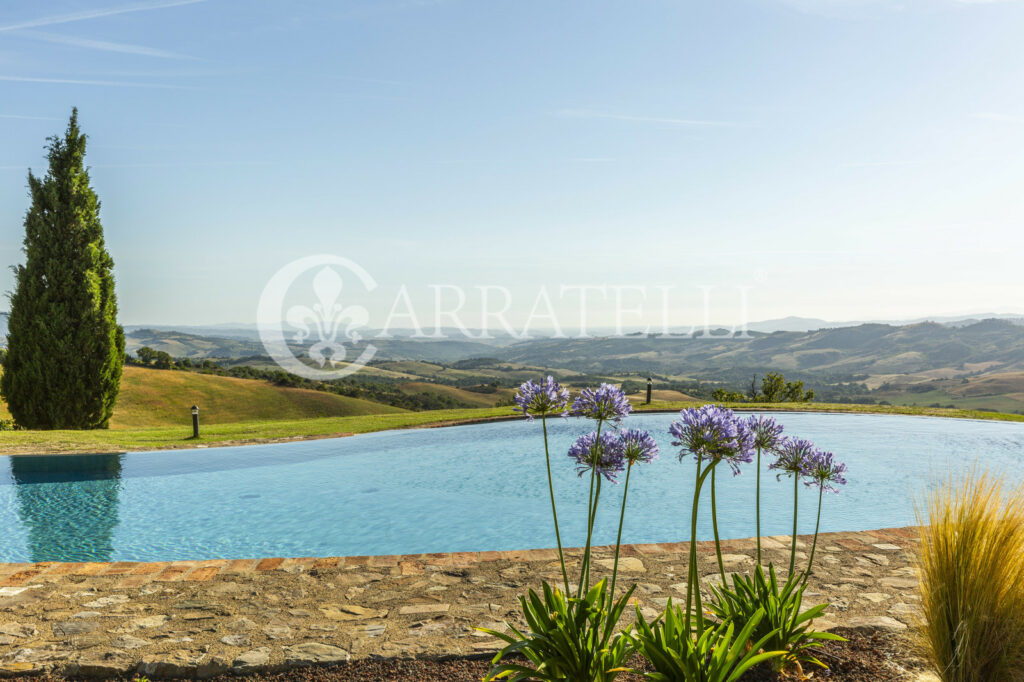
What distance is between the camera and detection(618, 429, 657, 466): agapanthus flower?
7.19 feet

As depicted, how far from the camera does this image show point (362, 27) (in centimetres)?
1198

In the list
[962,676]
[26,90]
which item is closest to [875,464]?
[962,676]

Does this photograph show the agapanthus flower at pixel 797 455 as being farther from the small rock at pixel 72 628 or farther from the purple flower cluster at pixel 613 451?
the small rock at pixel 72 628

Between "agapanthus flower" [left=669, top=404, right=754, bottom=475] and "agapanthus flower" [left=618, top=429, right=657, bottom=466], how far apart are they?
0.66 ft

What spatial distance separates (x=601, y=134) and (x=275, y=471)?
42.4 ft

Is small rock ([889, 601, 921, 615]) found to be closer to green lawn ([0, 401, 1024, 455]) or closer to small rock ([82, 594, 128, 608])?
small rock ([82, 594, 128, 608])

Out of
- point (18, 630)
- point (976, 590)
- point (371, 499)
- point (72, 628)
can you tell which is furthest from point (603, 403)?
point (371, 499)

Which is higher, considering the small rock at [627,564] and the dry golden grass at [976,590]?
the dry golden grass at [976,590]

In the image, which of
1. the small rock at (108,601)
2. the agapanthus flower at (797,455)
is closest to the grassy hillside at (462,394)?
the small rock at (108,601)

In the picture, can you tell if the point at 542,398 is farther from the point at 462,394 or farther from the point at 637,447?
the point at 462,394

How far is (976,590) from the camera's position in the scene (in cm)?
225

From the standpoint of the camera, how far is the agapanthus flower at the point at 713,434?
76.2 inches

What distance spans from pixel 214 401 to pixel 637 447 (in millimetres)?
30258

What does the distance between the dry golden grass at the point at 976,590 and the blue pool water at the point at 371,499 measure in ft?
11.6
